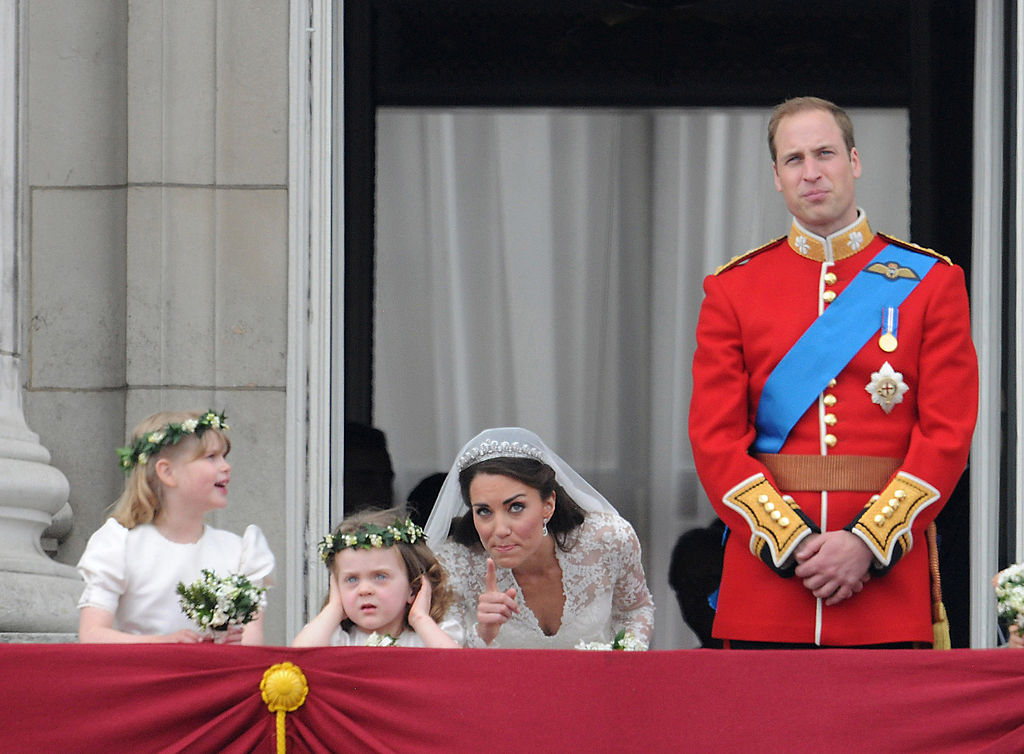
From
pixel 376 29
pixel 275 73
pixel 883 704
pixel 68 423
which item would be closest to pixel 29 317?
pixel 68 423

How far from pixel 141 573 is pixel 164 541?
12 cm

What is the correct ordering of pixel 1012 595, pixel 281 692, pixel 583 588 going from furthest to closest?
pixel 583 588 → pixel 1012 595 → pixel 281 692

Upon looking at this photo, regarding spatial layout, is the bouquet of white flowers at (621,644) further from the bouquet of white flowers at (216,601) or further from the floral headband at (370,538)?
the bouquet of white flowers at (216,601)

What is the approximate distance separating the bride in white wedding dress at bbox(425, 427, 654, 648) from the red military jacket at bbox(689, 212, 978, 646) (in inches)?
31.1

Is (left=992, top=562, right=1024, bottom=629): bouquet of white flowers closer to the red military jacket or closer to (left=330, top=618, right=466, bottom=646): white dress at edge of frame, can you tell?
the red military jacket

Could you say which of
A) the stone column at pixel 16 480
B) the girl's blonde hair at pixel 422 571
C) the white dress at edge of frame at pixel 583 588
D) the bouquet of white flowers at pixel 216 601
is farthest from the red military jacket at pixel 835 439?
the stone column at pixel 16 480

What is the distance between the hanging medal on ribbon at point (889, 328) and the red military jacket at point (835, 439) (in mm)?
15

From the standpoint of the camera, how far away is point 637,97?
661 cm

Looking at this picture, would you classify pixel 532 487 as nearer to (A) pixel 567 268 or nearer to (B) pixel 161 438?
(B) pixel 161 438

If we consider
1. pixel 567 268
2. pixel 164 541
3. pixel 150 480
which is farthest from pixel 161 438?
pixel 567 268

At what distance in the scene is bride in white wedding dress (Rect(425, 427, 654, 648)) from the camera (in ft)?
15.3

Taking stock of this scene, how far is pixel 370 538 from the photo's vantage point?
13.8 ft

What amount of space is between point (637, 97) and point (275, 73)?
147 centimetres

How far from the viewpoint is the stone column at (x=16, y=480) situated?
491cm
